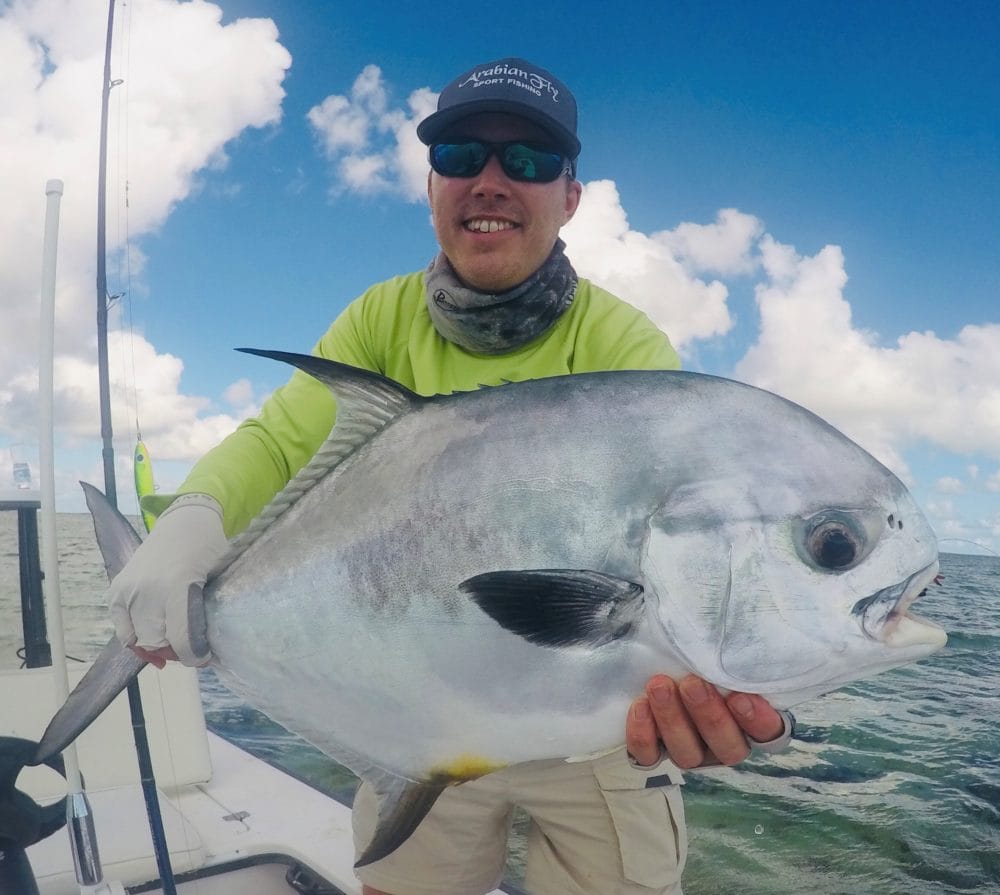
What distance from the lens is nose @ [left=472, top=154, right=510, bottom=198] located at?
2068 millimetres

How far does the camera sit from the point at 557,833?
221cm

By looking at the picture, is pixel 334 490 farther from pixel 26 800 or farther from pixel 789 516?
pixel 26 800

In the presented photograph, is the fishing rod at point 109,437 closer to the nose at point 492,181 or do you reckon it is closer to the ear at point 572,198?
the nose at point 492,181

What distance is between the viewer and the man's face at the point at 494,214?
2.08 meters

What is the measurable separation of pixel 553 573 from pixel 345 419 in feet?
1.88

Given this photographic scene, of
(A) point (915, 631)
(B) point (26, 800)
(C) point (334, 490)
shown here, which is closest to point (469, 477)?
(C) point (334, 490)

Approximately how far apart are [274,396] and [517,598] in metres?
1.10

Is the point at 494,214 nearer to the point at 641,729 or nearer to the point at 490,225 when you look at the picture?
the point at 490,225

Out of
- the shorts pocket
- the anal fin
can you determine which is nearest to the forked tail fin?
the anal fin

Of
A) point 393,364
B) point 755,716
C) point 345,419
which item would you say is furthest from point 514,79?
point 755,716

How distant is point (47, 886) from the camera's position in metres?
2.57

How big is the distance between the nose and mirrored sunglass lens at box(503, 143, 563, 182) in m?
0.02

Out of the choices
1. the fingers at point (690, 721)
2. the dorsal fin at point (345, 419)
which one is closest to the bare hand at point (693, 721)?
the fingers at point (690, 721)

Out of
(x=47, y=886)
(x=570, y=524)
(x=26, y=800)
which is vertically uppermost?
(x=570, y=524)
